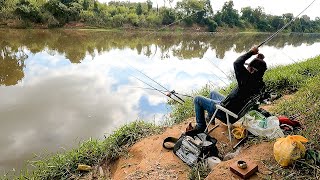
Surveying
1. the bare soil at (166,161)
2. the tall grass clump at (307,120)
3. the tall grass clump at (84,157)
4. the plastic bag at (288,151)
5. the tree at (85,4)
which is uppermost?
the tree at (85,4)

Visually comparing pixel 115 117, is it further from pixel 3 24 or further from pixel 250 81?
pixel 3 24

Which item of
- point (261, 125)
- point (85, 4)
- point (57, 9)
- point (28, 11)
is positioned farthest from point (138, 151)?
point (85, 4)

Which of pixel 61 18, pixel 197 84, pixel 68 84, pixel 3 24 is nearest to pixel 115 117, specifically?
pixel 68 84

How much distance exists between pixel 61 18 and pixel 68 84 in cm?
2340

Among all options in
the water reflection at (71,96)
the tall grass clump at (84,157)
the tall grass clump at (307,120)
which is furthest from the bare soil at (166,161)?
the water reflection at (71,96)

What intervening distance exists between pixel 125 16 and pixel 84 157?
33150 millimetres

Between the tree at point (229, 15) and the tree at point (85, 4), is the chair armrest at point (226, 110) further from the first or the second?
the tree at point (229, 15)

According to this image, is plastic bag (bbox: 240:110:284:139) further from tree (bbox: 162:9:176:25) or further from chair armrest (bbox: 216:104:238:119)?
tree (bbox: 162:9:176:25)

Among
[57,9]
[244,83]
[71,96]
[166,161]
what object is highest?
[57,9]

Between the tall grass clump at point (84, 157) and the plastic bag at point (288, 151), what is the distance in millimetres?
2073

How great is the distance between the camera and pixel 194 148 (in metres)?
3.48

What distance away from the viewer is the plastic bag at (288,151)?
2879mm

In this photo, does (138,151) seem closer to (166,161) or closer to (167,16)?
(166,161)

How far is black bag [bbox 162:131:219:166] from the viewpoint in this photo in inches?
136
